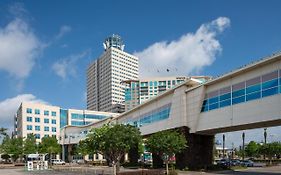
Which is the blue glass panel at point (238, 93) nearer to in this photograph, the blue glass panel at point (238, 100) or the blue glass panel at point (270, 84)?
the blue glass panel at point (238, 100)

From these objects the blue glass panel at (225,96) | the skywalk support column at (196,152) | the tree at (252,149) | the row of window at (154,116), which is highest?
the blue glass panel at (225,96)

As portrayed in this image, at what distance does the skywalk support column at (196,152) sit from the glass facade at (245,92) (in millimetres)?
5047

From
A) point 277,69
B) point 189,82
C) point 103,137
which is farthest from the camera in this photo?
point 189,82

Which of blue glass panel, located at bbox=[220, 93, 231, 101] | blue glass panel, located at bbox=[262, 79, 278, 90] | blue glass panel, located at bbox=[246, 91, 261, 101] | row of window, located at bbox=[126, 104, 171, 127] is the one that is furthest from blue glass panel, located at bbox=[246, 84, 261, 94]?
row of window, located at bbox=[126, 104, 171, 127]

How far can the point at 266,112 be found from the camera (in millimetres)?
36531

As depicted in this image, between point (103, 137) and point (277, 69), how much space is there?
1768 centimetres

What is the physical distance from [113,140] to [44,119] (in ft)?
378

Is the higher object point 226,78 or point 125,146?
point 226,78

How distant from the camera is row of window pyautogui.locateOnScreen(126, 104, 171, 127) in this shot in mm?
55953

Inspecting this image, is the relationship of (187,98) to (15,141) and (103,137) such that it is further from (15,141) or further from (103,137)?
(15,141)

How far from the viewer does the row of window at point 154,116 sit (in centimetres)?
5595

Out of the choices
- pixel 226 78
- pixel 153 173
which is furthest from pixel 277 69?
pixel 153 173

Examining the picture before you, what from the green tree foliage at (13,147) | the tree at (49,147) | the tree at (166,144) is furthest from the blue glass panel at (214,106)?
the green tree foliage at (13,147)

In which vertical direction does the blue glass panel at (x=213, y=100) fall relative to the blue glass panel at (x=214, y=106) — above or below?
above
